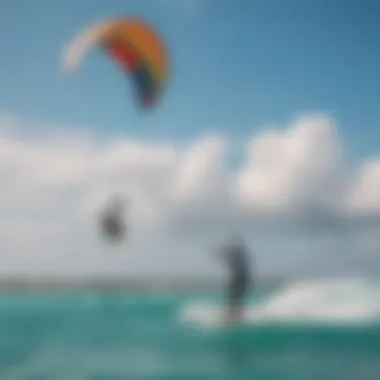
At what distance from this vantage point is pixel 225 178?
5.63 ft

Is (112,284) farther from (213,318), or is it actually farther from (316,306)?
(316,306)

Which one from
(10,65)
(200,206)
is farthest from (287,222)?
(10,65)

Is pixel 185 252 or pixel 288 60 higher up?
pixel 288 60

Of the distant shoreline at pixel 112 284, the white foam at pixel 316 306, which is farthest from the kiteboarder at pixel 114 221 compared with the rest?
the white foam at pixel 316 306

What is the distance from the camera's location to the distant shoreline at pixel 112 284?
1675 millimetres

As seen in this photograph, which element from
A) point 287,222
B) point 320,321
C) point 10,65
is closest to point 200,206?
point 287,222

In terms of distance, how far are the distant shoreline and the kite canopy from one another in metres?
0.47

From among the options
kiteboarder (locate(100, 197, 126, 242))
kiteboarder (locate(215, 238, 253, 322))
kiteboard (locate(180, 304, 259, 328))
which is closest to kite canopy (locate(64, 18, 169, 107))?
kiteboarder (locate(100, 197, 126, 242))

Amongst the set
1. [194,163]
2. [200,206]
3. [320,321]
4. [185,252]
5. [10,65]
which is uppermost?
[10,65]

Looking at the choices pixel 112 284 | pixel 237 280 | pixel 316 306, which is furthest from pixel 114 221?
pixel 316 306

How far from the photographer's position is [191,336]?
5.55 feet

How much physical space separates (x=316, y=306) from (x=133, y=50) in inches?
32.6

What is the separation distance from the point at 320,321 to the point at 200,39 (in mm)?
825

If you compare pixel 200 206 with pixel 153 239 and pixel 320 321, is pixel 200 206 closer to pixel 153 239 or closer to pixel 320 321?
pixel 153 239
